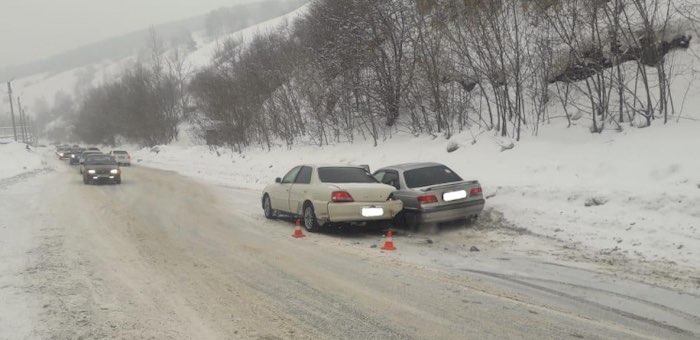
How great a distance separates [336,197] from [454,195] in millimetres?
2260

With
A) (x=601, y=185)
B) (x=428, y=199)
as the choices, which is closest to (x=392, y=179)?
(x=428, y=199)

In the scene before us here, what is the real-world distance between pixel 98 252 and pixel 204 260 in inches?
79.8

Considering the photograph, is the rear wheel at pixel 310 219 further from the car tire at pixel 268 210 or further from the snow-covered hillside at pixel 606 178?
the snow-covered hillside at pixel 606 178

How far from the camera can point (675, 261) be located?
23.8 ft

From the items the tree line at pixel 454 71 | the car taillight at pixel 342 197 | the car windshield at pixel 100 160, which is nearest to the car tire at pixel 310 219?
the car taillight at pixel 342 197

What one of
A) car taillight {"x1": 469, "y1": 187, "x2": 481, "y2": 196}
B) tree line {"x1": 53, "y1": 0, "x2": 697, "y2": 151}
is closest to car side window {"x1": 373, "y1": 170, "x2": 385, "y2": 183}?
car taillight {"x1": 469, "y1": 187, "x2": 481, "y2": 196}

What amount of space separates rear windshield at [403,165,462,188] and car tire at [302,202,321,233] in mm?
1998

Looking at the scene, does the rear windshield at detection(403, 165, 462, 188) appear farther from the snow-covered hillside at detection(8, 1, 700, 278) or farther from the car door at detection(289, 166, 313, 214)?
the car door at detection(289, 166, 313, 214)

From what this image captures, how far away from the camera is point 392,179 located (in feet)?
37.4

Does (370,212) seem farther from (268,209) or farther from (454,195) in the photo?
(268,209)

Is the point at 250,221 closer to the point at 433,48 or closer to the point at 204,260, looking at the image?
the point at 204,260

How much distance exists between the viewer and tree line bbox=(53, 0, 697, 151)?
46.5ft

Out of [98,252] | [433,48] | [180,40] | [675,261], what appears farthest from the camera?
[180,40]

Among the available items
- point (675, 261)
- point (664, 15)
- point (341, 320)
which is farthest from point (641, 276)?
point (664, 15)
